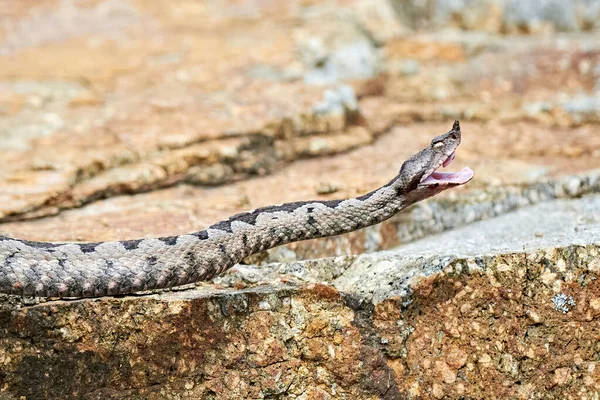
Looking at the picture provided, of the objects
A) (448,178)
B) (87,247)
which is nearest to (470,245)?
(448,178)

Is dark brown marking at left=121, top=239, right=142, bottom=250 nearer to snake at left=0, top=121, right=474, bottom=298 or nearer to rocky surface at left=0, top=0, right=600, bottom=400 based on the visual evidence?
snake at left=0, top=121, right=474, bottom=298

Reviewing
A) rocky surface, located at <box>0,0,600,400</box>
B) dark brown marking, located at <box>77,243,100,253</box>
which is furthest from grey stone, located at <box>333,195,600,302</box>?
dark brown marking, located at <box>77,243,100,253</box>

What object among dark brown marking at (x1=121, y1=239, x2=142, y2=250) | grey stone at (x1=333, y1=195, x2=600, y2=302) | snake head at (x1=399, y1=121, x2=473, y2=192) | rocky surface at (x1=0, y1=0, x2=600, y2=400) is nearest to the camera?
rocky surface at (x1=0, y1=0, x2=600, y2=400)

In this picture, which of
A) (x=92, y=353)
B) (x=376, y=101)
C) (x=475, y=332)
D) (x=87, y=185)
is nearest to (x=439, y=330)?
(x=475, y=332)

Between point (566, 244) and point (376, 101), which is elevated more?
point (566, 244)

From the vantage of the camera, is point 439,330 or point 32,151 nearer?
point 439,330

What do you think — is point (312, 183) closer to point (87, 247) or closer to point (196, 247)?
point (196, 247)

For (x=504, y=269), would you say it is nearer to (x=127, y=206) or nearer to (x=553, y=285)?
(x=553, y=285)
